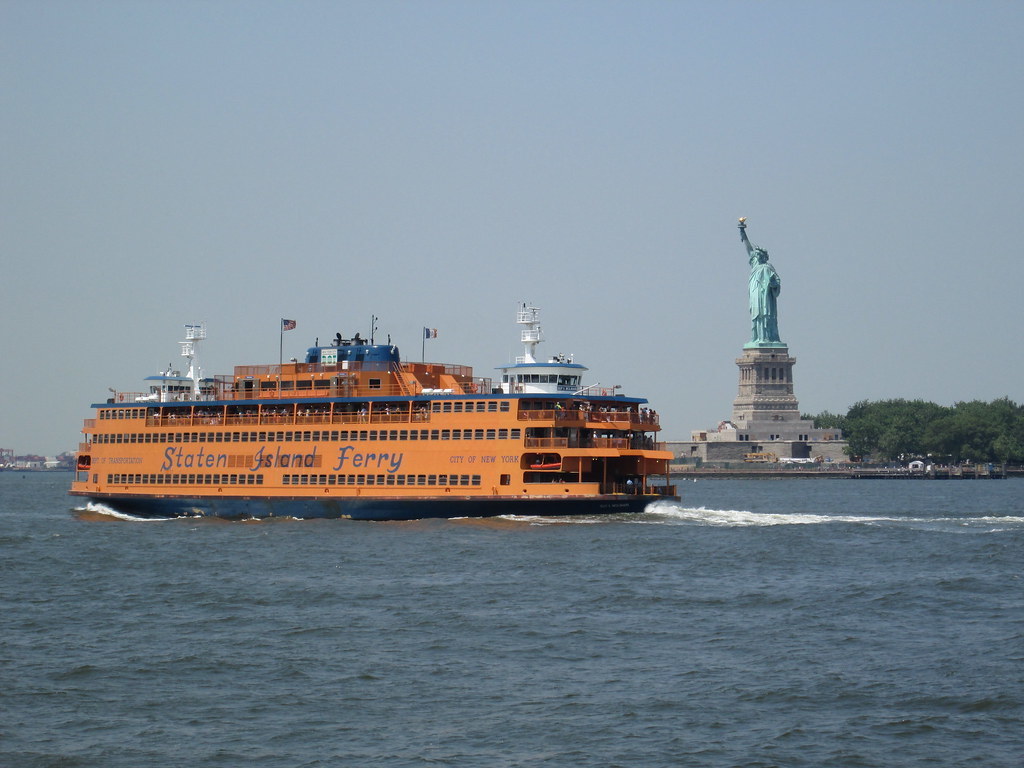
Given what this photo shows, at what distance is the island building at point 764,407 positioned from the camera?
16275 cm

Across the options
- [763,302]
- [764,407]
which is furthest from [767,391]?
[763,302]

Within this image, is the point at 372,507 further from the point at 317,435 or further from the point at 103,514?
the point at 103,514

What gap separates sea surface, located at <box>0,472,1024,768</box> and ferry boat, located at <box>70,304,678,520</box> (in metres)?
9.09

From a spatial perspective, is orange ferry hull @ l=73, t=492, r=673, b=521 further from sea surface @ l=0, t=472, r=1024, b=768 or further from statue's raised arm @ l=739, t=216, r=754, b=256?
statue's raised arm @ l=739, t=216, r=754, b=256

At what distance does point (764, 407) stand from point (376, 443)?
107763 millimetres

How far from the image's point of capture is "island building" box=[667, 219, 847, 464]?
16275 cm

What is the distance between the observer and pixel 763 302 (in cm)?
16388

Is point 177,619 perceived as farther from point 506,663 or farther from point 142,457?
point 142,457

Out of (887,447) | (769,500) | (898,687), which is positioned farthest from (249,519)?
(887,447)

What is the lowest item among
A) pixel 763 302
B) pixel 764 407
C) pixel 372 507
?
pixel 372 507

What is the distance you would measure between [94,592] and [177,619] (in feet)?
20.1

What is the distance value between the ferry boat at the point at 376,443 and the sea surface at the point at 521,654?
909 cm

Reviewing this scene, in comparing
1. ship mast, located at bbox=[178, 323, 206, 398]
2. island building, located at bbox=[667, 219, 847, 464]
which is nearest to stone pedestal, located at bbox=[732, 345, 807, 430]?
island building, located at bbox=[667, 219, 847, 464]

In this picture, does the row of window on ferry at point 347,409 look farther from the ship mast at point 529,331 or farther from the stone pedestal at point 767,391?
the stone pedestal at point 767,391
